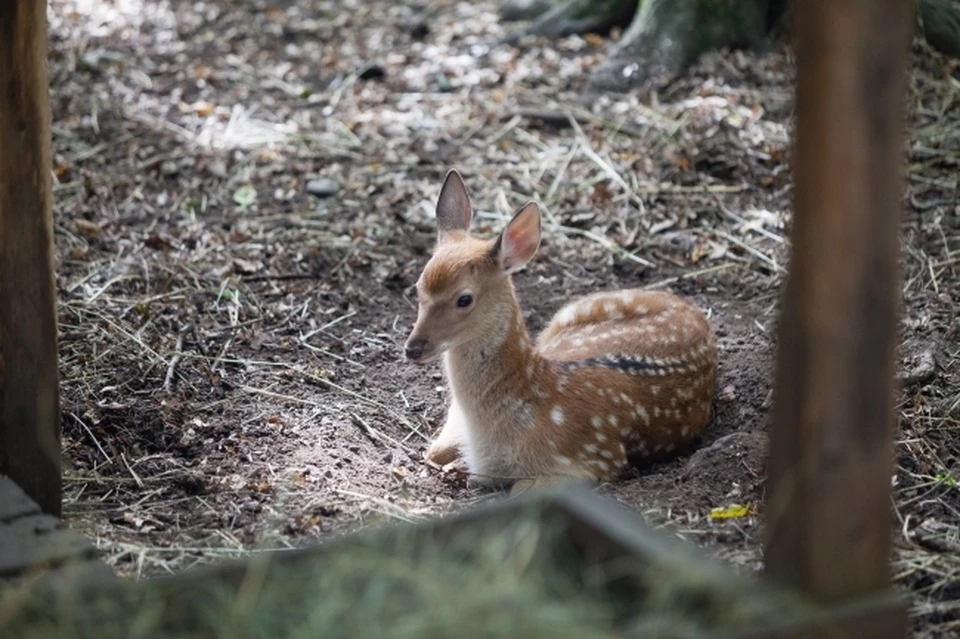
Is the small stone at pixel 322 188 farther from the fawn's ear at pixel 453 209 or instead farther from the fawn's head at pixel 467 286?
the fawn's head at pixel 467 286

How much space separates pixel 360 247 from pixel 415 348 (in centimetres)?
228

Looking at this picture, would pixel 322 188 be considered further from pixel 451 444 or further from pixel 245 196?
pixel 451 444

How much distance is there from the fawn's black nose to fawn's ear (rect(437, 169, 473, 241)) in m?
0.62

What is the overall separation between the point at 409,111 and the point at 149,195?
2074 millimetres

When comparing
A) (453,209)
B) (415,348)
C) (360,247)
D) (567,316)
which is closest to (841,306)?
(415,348)

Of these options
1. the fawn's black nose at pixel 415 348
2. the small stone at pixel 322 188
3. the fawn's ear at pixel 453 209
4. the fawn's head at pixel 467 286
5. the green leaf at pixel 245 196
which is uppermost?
the fawn's ear at pixel 453 209

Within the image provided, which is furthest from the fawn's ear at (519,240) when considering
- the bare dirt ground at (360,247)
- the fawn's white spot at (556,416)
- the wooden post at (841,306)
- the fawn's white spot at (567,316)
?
the wooden post at (841,306)

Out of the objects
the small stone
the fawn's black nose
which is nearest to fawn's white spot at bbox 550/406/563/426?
the fawn's black nose

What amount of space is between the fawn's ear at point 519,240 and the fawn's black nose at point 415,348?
497 mm

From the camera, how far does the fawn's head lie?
5.37m

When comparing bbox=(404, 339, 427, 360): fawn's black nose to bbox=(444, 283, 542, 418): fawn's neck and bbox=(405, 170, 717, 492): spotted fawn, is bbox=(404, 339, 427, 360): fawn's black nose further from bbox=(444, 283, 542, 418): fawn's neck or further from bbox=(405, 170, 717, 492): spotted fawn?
bbox=(444, 283, 542, 418): fawn's neck

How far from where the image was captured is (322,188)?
823 cm

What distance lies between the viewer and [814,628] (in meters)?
2.90

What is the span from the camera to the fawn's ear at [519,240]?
18.2 ft
